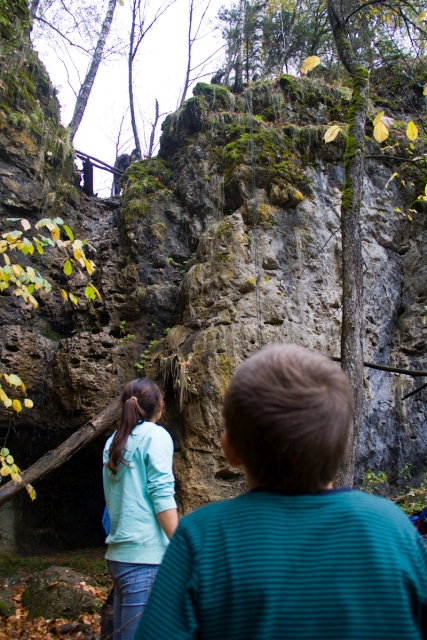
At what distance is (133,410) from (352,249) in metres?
2.91

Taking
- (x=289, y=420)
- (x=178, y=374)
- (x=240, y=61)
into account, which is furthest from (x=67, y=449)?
(x=240, y=61)

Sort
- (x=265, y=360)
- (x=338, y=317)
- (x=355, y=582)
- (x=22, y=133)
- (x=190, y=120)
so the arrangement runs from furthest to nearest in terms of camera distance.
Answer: (x=190, y=120) → (x=22, y=133) → (x=338, y=317) → (x=265, y=360) → (x=355, y=582)

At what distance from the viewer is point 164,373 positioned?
6.36 m

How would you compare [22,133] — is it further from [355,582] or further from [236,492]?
[355,582]

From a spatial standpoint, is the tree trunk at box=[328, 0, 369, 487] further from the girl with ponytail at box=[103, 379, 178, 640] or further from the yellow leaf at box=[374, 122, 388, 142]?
the girl with ponytail at box=[103, 379, 178, 640]

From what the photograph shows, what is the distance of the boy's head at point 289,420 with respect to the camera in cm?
109

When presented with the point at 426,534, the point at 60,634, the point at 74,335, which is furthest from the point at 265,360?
the point at 74,335

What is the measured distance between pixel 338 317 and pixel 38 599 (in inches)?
215

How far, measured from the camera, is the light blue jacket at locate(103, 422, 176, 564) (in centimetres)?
235

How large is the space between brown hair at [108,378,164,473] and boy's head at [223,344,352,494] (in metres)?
1.47

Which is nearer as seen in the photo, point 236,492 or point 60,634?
point 60,634

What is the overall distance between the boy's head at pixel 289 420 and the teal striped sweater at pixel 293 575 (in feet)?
0.20

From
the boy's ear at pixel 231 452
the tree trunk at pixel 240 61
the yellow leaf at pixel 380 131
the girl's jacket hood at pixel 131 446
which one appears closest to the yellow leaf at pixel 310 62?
the yellow leaf at pixel 380 131

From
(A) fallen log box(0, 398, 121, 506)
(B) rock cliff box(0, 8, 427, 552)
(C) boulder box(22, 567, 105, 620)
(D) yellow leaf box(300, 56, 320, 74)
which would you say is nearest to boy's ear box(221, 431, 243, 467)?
(D) yellow leaf box(300, 56, 320, 74)
